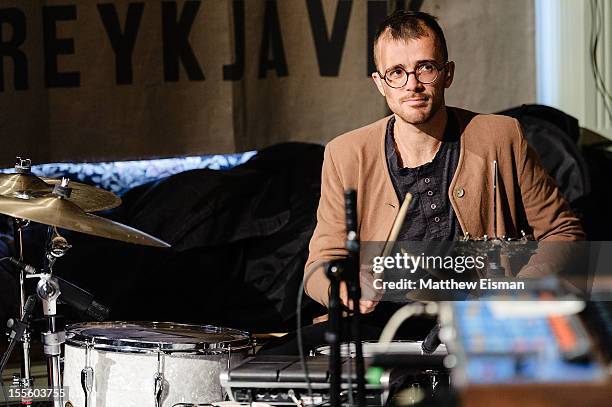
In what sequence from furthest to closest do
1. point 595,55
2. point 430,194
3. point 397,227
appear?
point 595,55 → point 430,194 → point 397,227

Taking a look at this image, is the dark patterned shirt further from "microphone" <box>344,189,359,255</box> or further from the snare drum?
"microphone" <box>344,189,359,255</box>

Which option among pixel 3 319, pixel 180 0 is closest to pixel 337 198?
pixel 3 319

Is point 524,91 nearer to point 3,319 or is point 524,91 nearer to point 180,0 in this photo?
point 180,0

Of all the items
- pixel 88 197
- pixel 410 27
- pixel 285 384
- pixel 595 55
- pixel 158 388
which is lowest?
pixel 158 388

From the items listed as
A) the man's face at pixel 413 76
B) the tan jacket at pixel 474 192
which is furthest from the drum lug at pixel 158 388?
the man's face at pixel 413 76

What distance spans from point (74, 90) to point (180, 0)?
592 millimetres

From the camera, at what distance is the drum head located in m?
2.70

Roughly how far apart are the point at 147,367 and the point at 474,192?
96 cm

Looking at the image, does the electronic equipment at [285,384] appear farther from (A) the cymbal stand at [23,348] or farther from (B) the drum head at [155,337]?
(A) the cymbal stand at [23,348]

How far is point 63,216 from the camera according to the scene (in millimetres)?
2748

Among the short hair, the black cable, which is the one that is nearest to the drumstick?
the short hair

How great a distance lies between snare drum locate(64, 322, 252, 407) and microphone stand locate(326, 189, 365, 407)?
3.22 feet

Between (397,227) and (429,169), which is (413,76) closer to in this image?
(429,169)

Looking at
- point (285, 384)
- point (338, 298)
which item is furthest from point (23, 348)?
point (338, 298)
